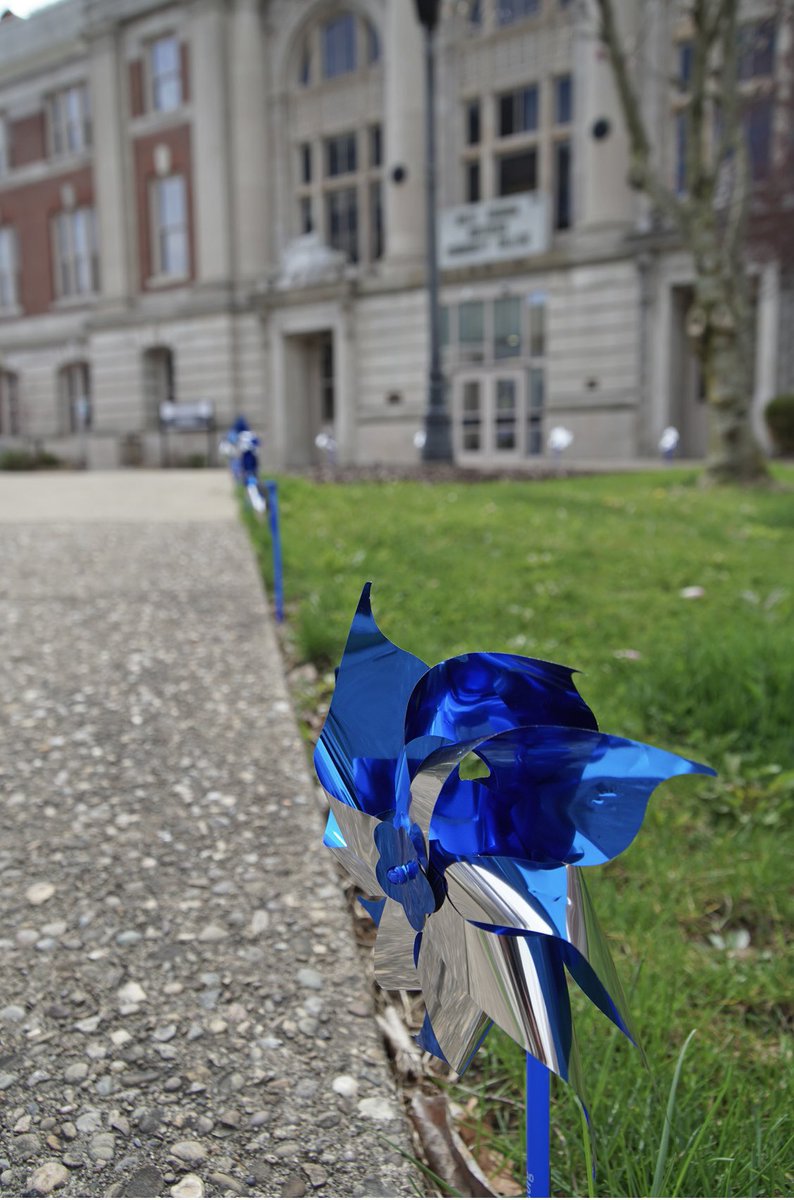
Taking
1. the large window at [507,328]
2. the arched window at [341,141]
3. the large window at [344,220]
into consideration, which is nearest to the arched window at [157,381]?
the arched window at [341,141]

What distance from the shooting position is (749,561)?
5918 millimetres

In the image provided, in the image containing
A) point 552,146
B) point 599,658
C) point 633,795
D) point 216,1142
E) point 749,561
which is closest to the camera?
point 633,795

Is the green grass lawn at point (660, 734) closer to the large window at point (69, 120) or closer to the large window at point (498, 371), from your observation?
the large window at point (498, 371)

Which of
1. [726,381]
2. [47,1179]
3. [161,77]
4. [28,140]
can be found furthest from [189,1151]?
[28,140]

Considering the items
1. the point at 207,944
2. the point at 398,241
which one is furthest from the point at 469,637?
the point at 398,241

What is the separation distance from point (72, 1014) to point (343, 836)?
97 cm

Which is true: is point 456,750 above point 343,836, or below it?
above

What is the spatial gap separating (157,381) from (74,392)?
14.7 feet

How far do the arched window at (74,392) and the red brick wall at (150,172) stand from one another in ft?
14.6

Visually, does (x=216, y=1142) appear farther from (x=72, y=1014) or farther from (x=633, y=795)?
(x=633, y=795)

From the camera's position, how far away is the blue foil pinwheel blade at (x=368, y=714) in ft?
3.29

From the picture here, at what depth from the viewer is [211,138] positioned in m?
26.9

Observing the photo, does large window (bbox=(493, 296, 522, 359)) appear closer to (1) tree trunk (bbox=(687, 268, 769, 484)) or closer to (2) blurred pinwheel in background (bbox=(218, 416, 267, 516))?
(1) tree trunk (bbox=(687, 268, 769, 484))

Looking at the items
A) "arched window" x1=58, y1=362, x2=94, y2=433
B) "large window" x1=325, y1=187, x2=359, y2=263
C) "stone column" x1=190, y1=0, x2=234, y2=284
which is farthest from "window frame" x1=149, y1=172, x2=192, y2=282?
"arched window" x1=58, y1=362, x2=94, y2=433
